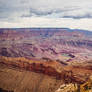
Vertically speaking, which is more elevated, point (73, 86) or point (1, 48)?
point (73, 86)

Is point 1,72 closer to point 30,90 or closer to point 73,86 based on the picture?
point 30,90

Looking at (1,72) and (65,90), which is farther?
(1,72)

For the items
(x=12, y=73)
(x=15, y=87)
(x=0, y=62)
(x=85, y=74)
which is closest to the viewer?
(x=85, y=74)

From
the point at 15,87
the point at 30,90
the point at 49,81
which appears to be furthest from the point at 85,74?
the point at 15,87

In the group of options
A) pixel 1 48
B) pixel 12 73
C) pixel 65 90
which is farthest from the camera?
pixel 1 48

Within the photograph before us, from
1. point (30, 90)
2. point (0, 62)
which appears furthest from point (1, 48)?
point (30, 90)

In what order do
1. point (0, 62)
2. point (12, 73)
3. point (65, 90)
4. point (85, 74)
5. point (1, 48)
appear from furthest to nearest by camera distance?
point (1, 48) < point (0, 62) < point (12, 73) < point (85, 74) < point (65, 90)

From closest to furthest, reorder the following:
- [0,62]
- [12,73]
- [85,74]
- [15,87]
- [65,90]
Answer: [65,90] < [85,74] < [15,87] < [12,73] < [0,62]

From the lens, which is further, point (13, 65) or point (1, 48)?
point (1, 48)

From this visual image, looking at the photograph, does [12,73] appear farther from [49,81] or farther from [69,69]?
[69,69]
